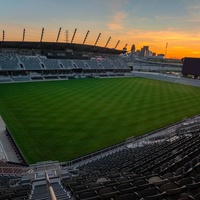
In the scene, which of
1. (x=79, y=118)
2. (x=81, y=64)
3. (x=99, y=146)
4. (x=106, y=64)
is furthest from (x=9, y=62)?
(x=99, y=146)

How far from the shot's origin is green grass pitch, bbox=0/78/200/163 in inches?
861

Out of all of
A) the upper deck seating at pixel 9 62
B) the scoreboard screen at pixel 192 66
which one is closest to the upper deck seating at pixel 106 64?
the scoreboard screen at pixel 192 66

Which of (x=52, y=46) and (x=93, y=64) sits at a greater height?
(x=52, y=46)

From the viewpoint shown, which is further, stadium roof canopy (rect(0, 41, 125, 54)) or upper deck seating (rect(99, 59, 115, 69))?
upper deck seating (rect(99, 59, 115, 69))

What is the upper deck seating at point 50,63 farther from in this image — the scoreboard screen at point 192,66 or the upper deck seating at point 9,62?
the scoreboard screen at point 192,66

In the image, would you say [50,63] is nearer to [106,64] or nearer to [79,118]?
[106,64]

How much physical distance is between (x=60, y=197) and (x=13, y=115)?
2479 cm

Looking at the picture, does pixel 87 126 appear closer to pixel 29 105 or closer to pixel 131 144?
pixel 131 144

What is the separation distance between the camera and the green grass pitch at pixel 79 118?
2186cm

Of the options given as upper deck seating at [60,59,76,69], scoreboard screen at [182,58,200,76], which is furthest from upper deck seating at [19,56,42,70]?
scoreboard screen at [182,58,200,76]

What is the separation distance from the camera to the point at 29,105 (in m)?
35.3

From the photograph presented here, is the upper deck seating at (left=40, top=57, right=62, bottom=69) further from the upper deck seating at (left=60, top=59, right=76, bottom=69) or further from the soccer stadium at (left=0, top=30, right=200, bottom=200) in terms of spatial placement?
the soccer stadium at (left=0, top=30, right=200, bottom=200)

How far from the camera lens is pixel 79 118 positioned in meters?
29.4

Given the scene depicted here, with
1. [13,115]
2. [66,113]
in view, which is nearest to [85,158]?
[66,113]
